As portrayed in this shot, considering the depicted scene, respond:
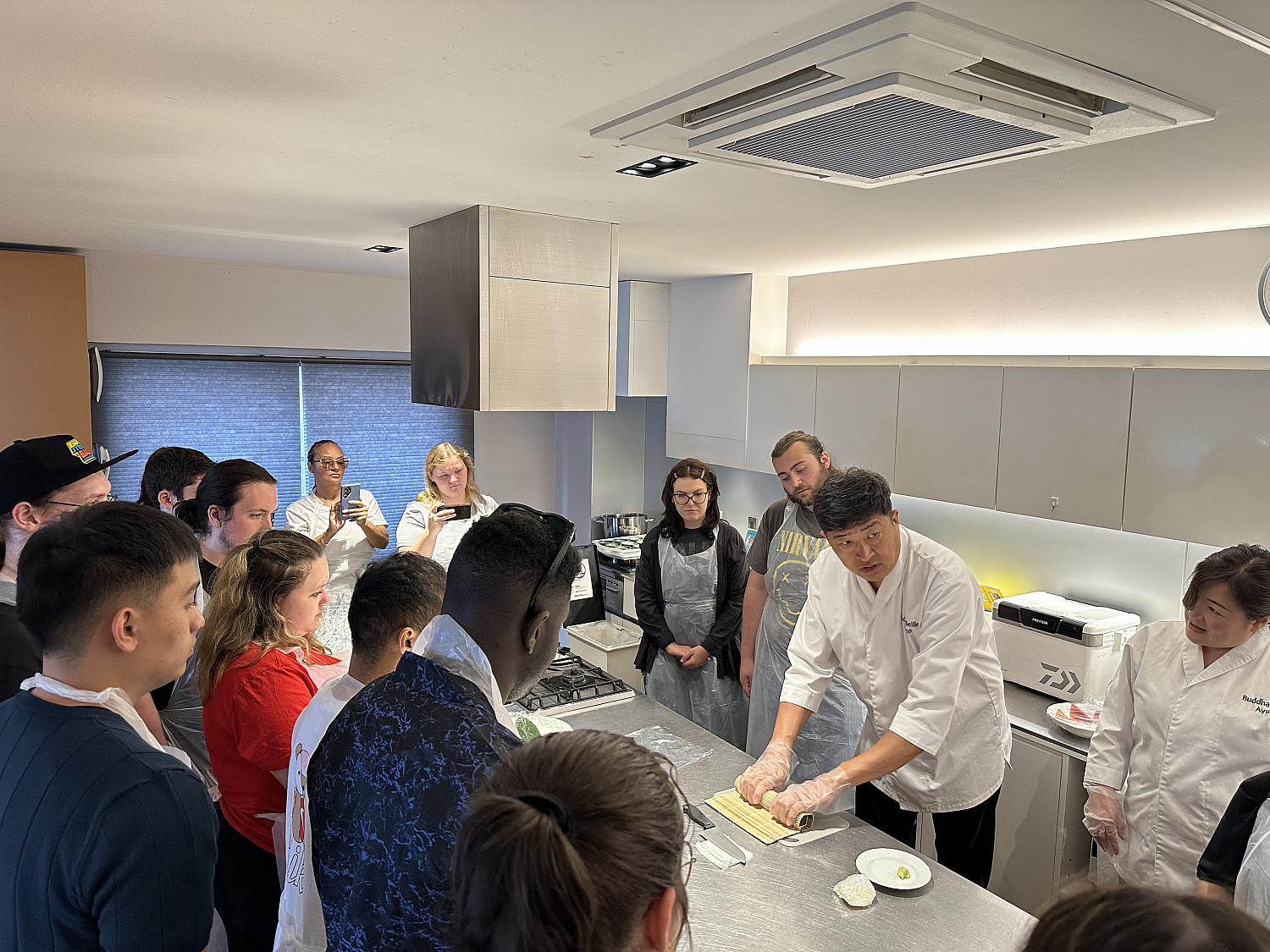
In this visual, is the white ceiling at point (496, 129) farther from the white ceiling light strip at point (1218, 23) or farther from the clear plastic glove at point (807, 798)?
the clear plastic glove at point (807, 798)

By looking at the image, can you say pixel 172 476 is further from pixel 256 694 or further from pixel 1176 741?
pixel 1176 741

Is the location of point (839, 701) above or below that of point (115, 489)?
below

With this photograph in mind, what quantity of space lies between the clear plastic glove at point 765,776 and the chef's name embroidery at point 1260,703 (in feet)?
3.46

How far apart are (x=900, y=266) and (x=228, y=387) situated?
3.34 meters

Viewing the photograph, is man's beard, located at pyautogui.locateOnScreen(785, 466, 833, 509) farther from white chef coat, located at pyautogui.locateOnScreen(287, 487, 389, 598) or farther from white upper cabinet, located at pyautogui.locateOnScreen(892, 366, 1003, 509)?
white chef coat, located at pyautogui.locateOnScreen(287, 487, 389, 598)

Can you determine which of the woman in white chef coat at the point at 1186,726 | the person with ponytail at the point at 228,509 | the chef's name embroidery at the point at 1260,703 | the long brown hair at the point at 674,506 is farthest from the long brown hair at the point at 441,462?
the chef's name embroidery at the point at 1260,703

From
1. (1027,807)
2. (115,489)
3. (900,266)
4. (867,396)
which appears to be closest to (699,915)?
(1027,807)

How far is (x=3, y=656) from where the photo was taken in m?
1.44

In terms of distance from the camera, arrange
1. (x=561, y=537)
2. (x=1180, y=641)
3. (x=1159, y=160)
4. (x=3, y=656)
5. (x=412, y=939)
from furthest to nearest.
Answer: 1. (x=1180, y=641)
2. (x=1159, y=160)
3. (x=3, y=656)
4. (x=561, y=537)
5. (x=412, y=939)

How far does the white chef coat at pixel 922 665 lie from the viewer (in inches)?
75.3

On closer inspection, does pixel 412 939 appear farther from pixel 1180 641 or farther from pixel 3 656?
pixel 1180 641

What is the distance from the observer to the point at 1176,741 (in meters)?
1.95

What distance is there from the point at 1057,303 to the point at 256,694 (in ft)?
9.64

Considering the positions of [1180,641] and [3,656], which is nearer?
[3,656]
